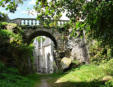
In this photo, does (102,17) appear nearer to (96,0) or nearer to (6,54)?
(96,0)

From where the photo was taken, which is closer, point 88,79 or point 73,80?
point 88,79

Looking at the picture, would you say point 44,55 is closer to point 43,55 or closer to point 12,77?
point 43,55

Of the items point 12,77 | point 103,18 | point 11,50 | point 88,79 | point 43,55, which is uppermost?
point 103,18

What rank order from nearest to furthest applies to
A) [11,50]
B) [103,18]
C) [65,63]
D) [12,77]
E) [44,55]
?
1. [103,18]
2. [12,77]
3. [11,50]
4. [65,63]
5. [44,55]

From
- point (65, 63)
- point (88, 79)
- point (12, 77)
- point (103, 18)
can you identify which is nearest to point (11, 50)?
point (12, 77)

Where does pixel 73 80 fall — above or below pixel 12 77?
below

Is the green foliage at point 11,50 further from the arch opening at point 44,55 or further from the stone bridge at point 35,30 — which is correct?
the arch opening at point 44,55

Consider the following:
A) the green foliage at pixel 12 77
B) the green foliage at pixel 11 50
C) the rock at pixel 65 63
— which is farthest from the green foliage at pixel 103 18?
the rock at pixel 65 63

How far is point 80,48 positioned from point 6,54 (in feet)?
32.1

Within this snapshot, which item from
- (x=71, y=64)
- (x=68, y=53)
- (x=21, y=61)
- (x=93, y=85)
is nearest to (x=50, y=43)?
(x=68, y=53)

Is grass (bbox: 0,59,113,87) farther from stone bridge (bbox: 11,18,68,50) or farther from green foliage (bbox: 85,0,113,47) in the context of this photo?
stone bridge (bbox: 11,18,68,50)

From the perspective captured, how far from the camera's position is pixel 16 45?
1182cm

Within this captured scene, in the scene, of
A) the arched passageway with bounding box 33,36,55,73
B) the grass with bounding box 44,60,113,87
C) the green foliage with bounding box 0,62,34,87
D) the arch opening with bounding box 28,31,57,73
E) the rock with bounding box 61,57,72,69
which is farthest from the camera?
the arched passageway with bounding box 33,36,55,73

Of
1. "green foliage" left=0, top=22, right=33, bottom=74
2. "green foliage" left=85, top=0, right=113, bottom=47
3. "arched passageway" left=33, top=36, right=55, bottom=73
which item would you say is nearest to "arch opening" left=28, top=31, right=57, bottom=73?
"arched passageway" left=33, top=36, right=55, bottom=73
